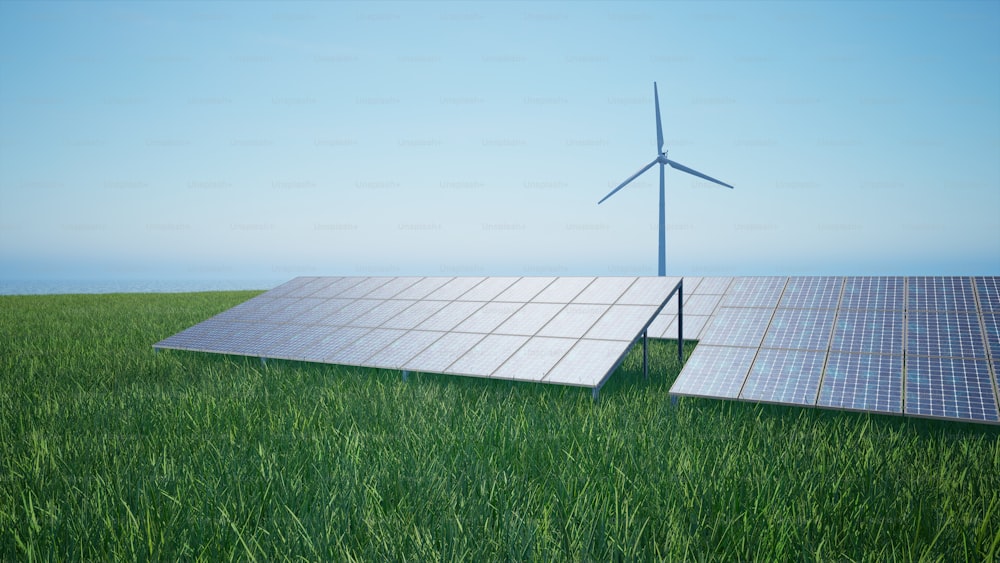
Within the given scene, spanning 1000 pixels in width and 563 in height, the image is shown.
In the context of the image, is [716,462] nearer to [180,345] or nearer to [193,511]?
[193,511]

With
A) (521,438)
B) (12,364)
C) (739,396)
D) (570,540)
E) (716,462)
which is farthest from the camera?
(12,364)

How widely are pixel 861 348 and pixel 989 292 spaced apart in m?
2.86

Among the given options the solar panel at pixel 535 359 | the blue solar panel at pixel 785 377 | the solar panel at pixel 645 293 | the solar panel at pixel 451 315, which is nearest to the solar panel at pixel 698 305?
the solar panel at pixel 645 293

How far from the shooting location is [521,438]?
619cm

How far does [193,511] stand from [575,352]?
18.3ft

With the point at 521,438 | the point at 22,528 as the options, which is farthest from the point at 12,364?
the point at 521,438

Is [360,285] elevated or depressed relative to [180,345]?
elevated

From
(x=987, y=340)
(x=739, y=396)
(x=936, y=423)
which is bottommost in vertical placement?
(x=936, y=423)

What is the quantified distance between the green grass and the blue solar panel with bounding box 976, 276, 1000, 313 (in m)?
1.91

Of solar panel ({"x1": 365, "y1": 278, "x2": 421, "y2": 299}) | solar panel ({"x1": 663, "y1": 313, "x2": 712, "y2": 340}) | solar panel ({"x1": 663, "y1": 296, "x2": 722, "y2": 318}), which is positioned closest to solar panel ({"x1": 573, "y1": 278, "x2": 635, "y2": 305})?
solar panel ({"x1": 663, "y1": 313, "x2": 712, "y2": 340})

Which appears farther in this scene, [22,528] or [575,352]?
[575,352]

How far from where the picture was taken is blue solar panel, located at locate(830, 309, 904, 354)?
25.6ft

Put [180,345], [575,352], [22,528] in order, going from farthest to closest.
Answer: [180,345] → [575,352] → [22,528]

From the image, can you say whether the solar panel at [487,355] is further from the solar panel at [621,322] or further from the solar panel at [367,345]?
the solar panel at [367,345]
